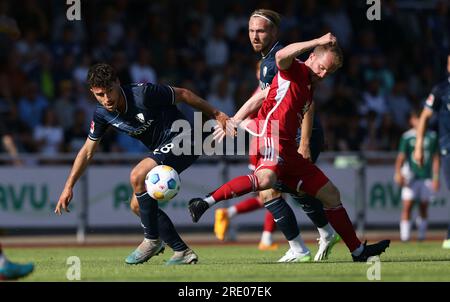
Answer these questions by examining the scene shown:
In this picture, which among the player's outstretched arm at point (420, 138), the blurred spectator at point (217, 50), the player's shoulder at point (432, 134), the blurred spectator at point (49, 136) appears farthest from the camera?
the blurred spectator at point (217, 50)

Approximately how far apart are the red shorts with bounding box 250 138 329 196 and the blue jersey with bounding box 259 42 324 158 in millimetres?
915

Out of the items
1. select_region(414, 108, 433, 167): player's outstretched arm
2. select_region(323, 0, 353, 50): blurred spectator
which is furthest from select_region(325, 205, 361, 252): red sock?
select_region(323, 0, 353, 50): blurred spectator

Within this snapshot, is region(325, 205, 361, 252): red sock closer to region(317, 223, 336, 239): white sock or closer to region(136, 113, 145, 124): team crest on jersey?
region(317, 223, 336, 239): white sock

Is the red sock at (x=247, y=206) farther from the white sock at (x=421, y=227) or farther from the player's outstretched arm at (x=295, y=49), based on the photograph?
the player's outstretched arm at (x=295, y=49)

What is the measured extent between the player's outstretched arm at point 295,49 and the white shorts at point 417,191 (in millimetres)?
7716

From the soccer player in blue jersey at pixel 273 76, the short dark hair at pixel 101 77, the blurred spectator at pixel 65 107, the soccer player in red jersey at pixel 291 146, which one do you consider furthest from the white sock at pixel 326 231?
the blurred spectator at pixel 65 107

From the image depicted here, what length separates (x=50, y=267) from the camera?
10.1 meters

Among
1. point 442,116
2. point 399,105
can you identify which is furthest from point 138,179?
point 399,105

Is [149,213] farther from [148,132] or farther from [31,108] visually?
[31,108]

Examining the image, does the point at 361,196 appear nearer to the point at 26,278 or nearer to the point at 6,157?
the point at 6,157

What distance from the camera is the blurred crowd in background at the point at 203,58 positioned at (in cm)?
1881

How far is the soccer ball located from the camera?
31.3 ft
